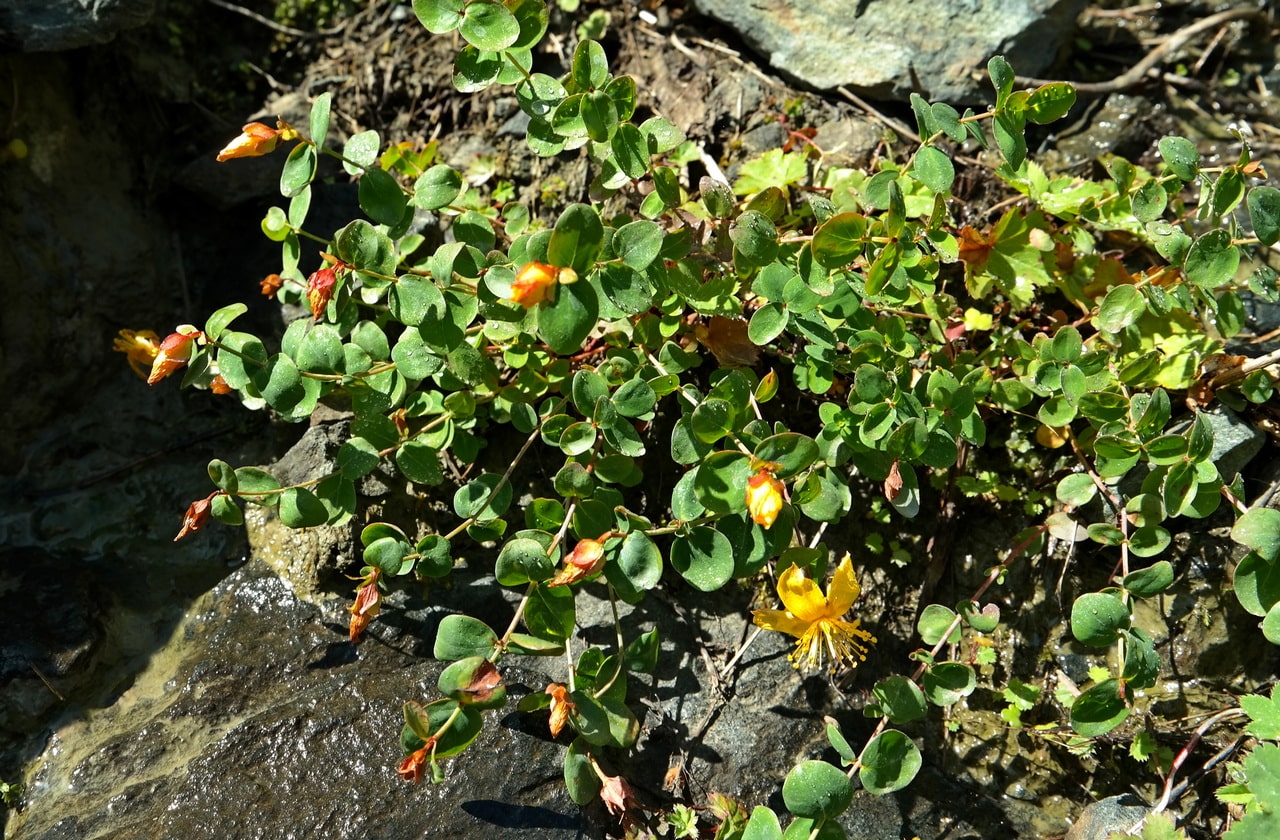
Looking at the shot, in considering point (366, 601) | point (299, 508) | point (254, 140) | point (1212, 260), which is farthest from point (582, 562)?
point (1212, 260)

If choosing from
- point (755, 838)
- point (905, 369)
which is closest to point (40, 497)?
point (755, 838)

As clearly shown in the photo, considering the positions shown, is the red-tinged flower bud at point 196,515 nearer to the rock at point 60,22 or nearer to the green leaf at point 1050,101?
the rock at point 60,22

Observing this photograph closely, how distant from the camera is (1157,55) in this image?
359 cm

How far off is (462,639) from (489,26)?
1.45m

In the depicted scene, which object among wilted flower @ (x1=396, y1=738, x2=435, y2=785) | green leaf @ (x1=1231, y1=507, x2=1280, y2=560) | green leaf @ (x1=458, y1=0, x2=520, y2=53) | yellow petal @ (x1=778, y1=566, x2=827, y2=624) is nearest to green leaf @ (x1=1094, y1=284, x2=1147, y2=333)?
green leaf @ (x1=1231, y1=507, x2=1280, y2=560)

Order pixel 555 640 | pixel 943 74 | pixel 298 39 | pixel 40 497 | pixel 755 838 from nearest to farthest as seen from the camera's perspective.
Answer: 1. pixel 755 838
2. pixel 555 640
3. pixel 40 497
4. pixel 943 74
5. pixel 298 39

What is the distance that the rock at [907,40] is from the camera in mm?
3398

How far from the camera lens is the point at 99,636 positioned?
2.78 metres

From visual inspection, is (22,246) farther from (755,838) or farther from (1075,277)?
(1075,277)

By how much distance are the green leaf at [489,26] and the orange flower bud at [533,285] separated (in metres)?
0.72

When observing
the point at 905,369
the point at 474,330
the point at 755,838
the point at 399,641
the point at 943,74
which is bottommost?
the point at 399,641

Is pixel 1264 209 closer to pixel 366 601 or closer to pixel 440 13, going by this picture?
pixel 440 13

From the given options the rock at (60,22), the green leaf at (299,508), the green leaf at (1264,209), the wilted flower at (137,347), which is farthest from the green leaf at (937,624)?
the rock at (60,22)

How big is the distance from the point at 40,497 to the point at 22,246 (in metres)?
0.85
